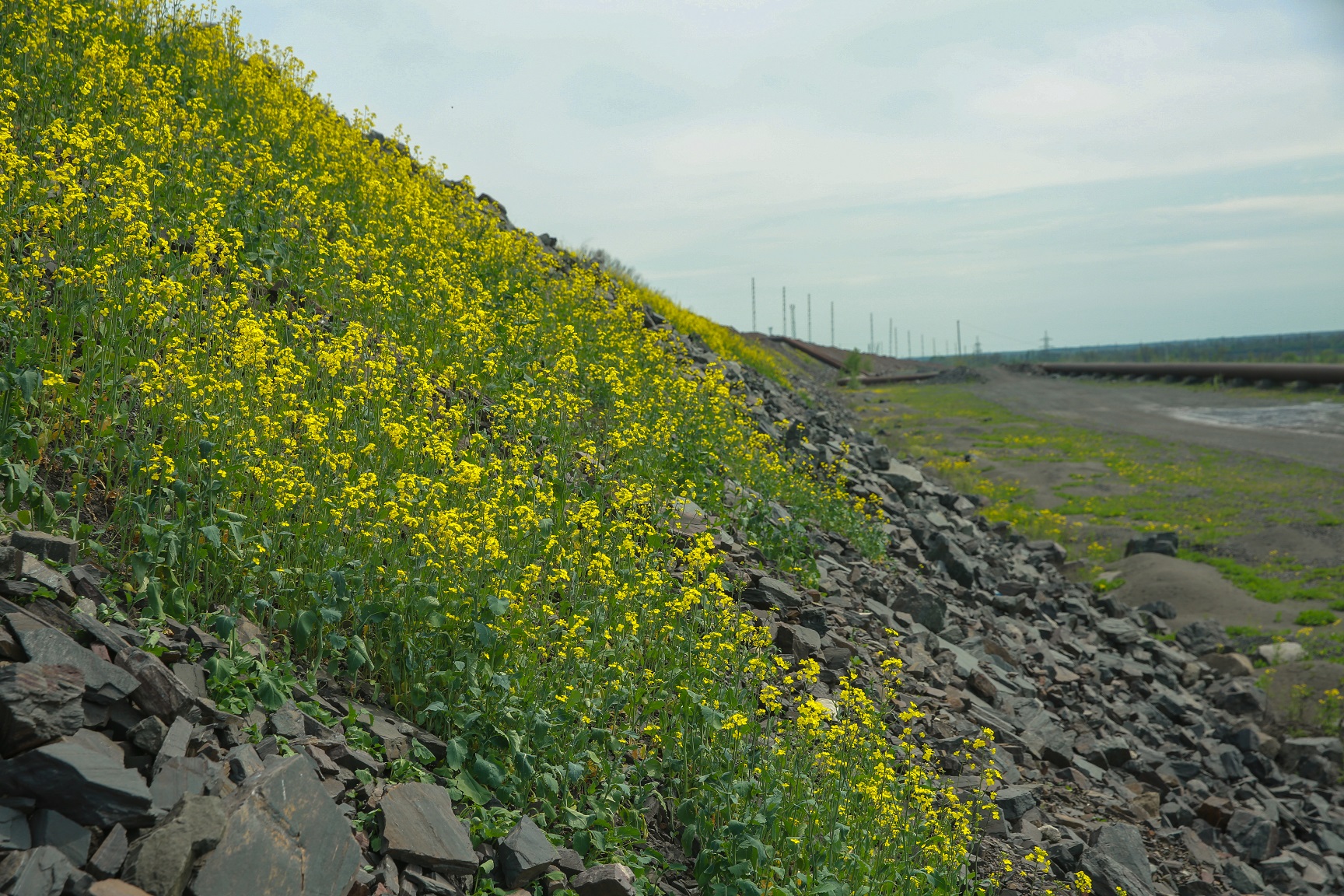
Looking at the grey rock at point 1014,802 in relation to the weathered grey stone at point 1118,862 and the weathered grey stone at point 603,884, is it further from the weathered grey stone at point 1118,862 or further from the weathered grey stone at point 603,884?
the weathered grey stone at point 603,884

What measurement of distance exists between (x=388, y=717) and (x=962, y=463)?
22.7 m

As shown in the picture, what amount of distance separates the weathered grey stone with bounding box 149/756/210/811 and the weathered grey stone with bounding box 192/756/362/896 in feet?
0.56

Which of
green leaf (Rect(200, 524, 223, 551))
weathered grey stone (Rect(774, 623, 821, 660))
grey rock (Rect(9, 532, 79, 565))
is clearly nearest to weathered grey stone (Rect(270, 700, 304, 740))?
green leaf (Rect(200, 524, 223, 551))

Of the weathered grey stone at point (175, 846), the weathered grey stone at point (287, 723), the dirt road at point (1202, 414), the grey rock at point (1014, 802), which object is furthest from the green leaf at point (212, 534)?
the dirt road at point (1202, 414)

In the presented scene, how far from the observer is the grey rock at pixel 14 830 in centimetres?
281

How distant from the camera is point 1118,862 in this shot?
6.51 m

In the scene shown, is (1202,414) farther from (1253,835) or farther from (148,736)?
(148,736)

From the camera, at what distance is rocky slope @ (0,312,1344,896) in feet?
9.98

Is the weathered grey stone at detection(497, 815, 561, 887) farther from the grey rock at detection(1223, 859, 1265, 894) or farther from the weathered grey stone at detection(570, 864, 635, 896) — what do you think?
the grey rock at detection(1223, 859, 1265, 894)

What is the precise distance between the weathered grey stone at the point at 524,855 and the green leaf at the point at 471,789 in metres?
0.25

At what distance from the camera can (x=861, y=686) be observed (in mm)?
6789

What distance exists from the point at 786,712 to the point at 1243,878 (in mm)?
4958

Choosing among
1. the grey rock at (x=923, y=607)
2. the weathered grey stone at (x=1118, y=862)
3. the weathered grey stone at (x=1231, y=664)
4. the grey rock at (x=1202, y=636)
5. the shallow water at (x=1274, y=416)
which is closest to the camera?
the weathered grey stone at (x=1118, y=862)

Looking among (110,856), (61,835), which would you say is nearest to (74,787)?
(61,835)
